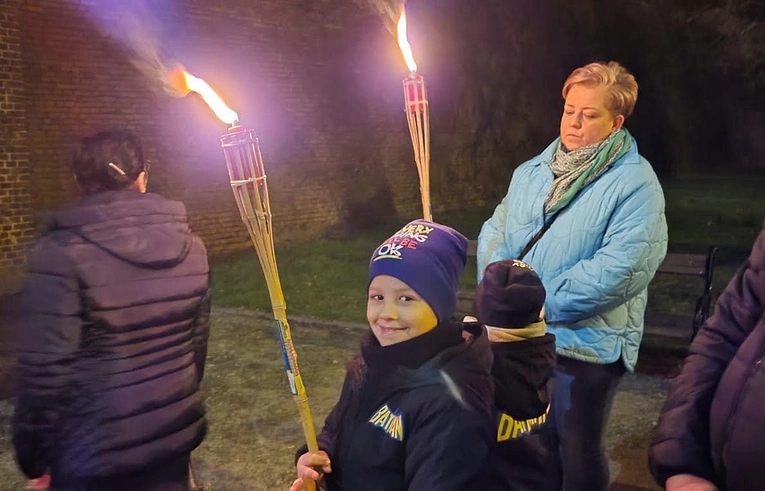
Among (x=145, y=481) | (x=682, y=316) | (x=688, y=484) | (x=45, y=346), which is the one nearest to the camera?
(x=688, y=484)

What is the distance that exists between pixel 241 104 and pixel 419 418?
10.2 metres

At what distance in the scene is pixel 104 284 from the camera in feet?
7.57

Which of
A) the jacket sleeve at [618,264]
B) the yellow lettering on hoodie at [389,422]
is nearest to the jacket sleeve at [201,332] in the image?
the yellow lettering on hoodie at [389,422]

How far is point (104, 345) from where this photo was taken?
7.60 ft

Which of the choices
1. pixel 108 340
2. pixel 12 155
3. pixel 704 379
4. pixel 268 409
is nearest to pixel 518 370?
pixel 704 379

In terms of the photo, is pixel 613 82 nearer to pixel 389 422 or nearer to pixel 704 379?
pixel 704 379

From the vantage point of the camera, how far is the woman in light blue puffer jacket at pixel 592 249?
99.9 inches

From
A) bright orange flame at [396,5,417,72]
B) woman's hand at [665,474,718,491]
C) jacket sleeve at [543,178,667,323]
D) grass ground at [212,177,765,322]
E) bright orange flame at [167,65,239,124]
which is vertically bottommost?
grass ground at [212,177,765,322]

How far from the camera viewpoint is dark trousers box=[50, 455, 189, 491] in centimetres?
234

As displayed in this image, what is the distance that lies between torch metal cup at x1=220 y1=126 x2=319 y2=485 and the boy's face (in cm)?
26

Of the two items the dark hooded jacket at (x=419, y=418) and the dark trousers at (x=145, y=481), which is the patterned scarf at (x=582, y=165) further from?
the dark trousers at (x=145, y=481)

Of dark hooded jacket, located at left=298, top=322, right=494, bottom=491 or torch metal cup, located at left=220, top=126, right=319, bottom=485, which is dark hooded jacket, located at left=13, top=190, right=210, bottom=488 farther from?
dark hooded jacket, located at left=298, top=322, right=494, bottom=491

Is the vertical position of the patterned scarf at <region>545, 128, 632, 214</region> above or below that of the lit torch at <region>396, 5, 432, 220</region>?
below

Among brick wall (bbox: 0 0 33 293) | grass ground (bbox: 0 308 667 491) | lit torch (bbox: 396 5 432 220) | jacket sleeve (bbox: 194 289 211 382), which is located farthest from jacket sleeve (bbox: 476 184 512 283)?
brick wall (bbox: 0 0 33 293)
